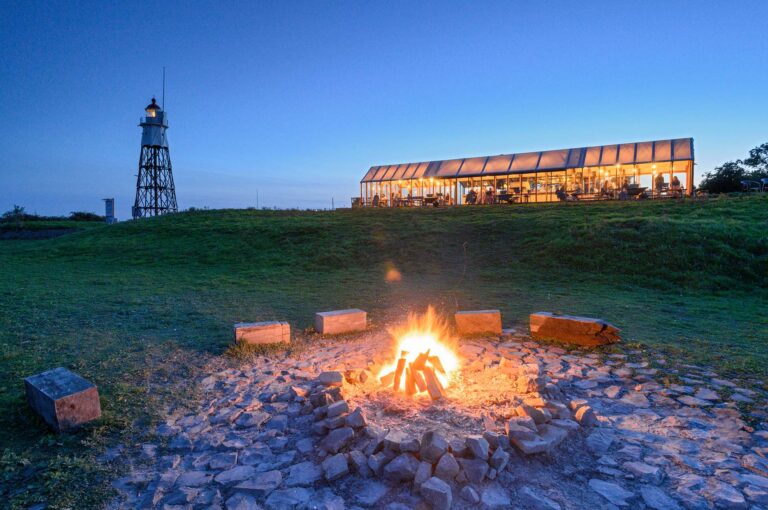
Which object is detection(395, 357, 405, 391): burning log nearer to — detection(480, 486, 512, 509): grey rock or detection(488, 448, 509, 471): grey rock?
detection(488, 448, 509, 471): grey rock

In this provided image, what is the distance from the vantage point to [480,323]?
21.8 ft

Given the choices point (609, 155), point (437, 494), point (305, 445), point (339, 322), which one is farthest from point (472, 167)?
point (437, 494)

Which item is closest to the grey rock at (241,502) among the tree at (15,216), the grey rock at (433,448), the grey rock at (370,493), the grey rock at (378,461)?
the grey rock at (370,493)

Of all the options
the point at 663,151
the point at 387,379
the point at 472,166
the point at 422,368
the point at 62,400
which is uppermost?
the point at 472,166

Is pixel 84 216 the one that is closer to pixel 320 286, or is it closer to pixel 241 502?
pixel 320 286

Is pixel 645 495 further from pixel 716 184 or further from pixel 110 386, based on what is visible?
pixel 716 184

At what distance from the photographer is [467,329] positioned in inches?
262

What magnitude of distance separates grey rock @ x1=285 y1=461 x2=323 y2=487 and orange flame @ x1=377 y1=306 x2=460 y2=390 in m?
1.38

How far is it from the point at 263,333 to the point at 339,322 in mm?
1272

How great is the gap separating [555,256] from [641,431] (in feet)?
35.1

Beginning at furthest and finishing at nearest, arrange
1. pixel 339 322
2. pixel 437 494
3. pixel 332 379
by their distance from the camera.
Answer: pixel 339 322, pixel 332 379, pixel 437 494

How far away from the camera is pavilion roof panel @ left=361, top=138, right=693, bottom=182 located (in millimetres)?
23625

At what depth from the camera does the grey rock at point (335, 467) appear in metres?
3.01

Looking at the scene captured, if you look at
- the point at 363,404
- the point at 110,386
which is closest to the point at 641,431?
the point at 363,404
